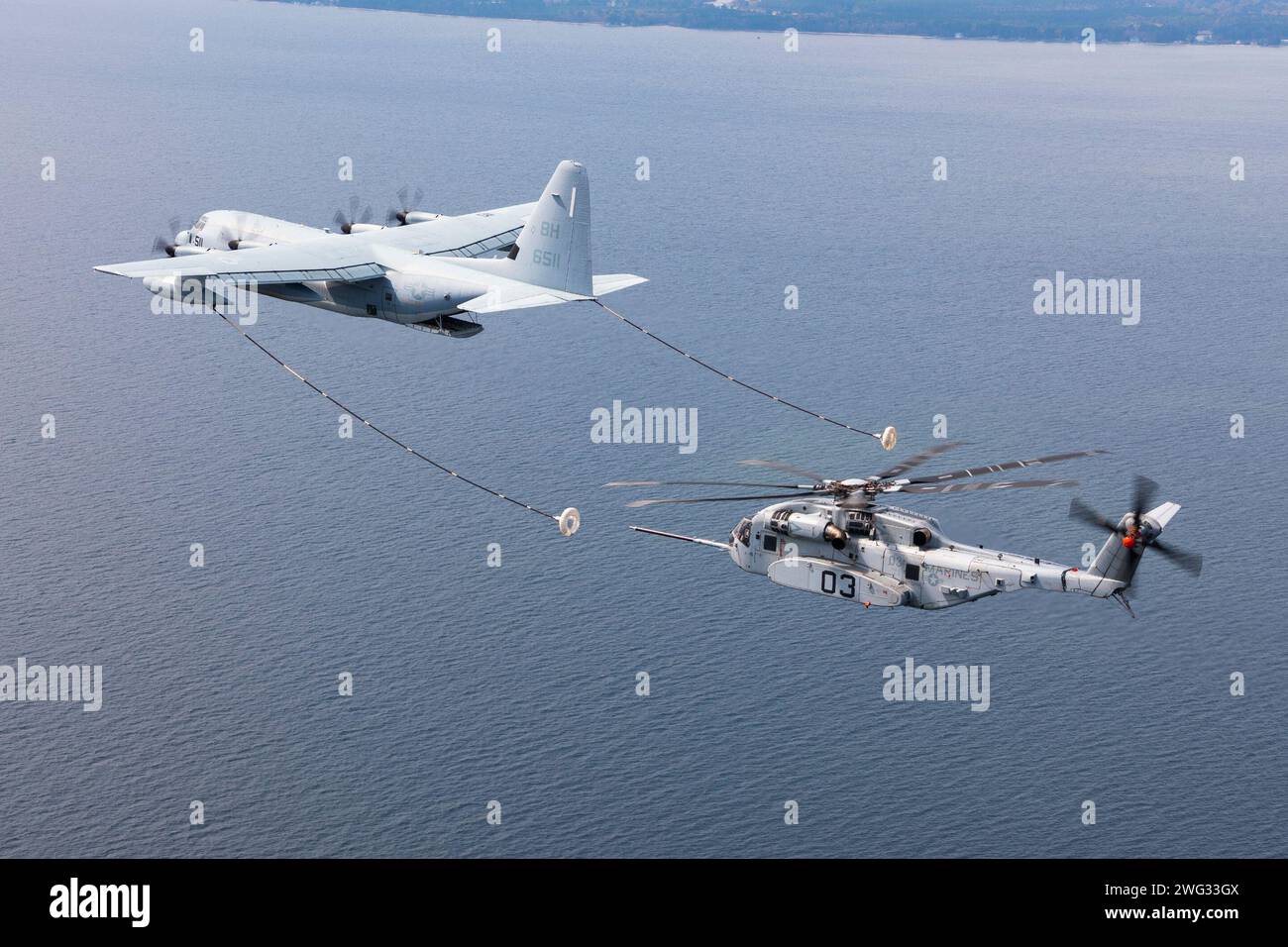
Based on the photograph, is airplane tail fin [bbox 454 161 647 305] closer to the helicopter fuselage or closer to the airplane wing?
the airplane wing

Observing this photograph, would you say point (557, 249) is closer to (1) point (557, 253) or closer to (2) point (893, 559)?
(1) point (557, 253)

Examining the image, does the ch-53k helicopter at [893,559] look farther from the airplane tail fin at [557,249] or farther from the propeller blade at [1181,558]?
the airplane tail fin at [557,249]

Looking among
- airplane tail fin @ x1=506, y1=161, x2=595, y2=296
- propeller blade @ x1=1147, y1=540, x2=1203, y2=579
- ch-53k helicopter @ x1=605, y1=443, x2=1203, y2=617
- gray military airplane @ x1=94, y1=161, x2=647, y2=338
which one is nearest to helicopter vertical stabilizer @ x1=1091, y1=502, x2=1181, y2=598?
ch-53k helicopter @ x1=605, y1=443, x2=1203, y2=617

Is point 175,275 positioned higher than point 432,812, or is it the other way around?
point 175,275
